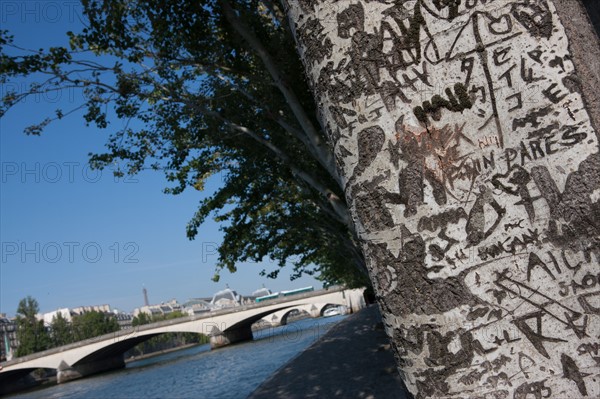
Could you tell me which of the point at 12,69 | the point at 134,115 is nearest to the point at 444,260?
the point at 12,69

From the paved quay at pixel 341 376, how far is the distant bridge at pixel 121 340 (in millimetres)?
40682

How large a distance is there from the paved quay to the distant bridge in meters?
40.7

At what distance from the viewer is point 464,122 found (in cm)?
106

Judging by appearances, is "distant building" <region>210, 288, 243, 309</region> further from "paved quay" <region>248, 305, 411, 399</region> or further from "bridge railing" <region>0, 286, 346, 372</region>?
"paved quay" <region>248, 305, 411, 399</region>

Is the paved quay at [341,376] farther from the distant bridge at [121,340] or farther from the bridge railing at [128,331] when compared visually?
the distant bridge at [121,340]

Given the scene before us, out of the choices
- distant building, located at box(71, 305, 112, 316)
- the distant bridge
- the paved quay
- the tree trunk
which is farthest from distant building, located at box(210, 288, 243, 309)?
the tree trunk

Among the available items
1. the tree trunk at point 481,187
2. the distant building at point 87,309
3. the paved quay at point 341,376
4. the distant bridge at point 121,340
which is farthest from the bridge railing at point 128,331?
the distant building at point 87,309

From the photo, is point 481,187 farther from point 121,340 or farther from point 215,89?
point 121,340

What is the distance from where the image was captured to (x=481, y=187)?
103cm

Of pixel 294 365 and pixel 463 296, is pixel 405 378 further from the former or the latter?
pixel 294 365

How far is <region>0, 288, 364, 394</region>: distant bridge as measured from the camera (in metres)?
55.8

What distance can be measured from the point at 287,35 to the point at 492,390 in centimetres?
892

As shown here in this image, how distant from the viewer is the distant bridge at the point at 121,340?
55750 millimetres

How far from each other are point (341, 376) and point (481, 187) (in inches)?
426
